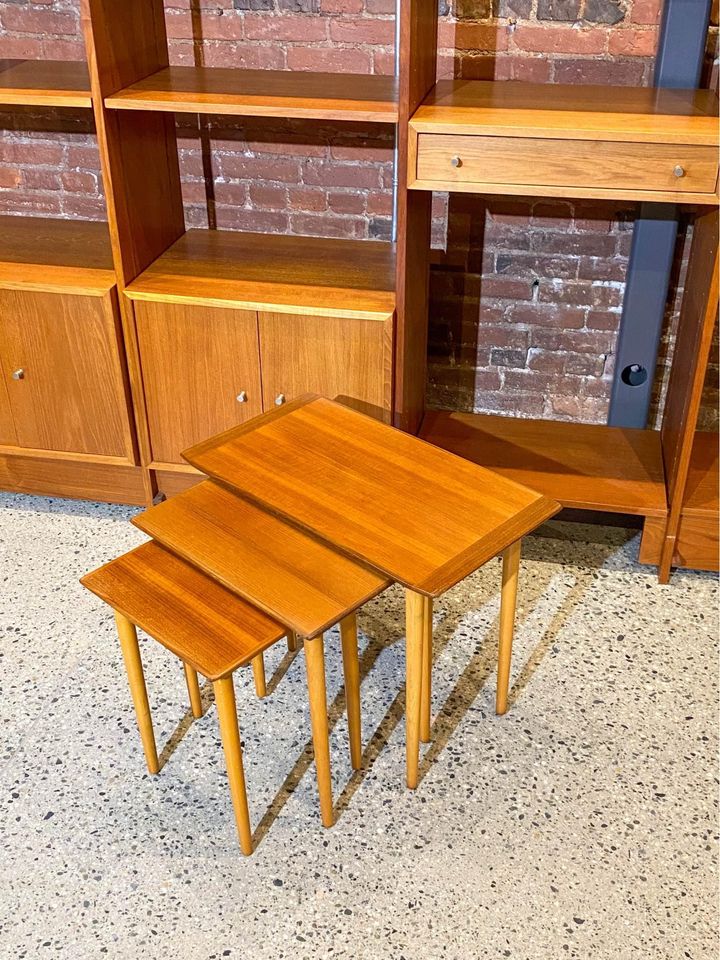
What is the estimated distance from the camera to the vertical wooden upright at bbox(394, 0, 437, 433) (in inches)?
85.5

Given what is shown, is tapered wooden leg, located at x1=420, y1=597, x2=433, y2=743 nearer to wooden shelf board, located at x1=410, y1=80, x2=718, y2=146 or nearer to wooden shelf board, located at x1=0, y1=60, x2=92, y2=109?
wooden shelf board, located at x1=410, y1=80, x2=718, y2=146

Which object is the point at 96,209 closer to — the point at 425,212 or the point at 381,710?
the point at 425,212

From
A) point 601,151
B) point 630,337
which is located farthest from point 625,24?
point 630,337

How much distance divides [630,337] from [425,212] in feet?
2.33

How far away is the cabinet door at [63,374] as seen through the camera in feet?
8.65

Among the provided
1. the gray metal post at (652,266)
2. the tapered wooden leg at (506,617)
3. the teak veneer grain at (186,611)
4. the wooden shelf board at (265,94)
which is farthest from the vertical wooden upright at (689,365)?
the teak veneer grain at (186,611)

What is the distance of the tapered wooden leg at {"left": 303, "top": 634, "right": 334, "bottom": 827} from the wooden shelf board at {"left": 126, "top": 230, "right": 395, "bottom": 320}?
39.5 inches

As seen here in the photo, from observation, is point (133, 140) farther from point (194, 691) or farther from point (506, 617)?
point (506, 617)

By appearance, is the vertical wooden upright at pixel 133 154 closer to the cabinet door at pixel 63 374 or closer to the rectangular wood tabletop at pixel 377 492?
the cabinet door at pixel 63 374

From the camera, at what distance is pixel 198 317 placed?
2.58 m

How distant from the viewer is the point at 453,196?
9.11ft

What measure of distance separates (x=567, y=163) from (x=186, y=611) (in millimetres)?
1283

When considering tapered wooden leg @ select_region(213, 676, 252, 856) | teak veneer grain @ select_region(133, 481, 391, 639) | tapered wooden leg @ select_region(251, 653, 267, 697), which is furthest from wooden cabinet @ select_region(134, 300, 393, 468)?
tapered wooden leg @ select_region(213, 676, 252, 856)

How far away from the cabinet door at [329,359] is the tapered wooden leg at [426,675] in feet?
2.59
